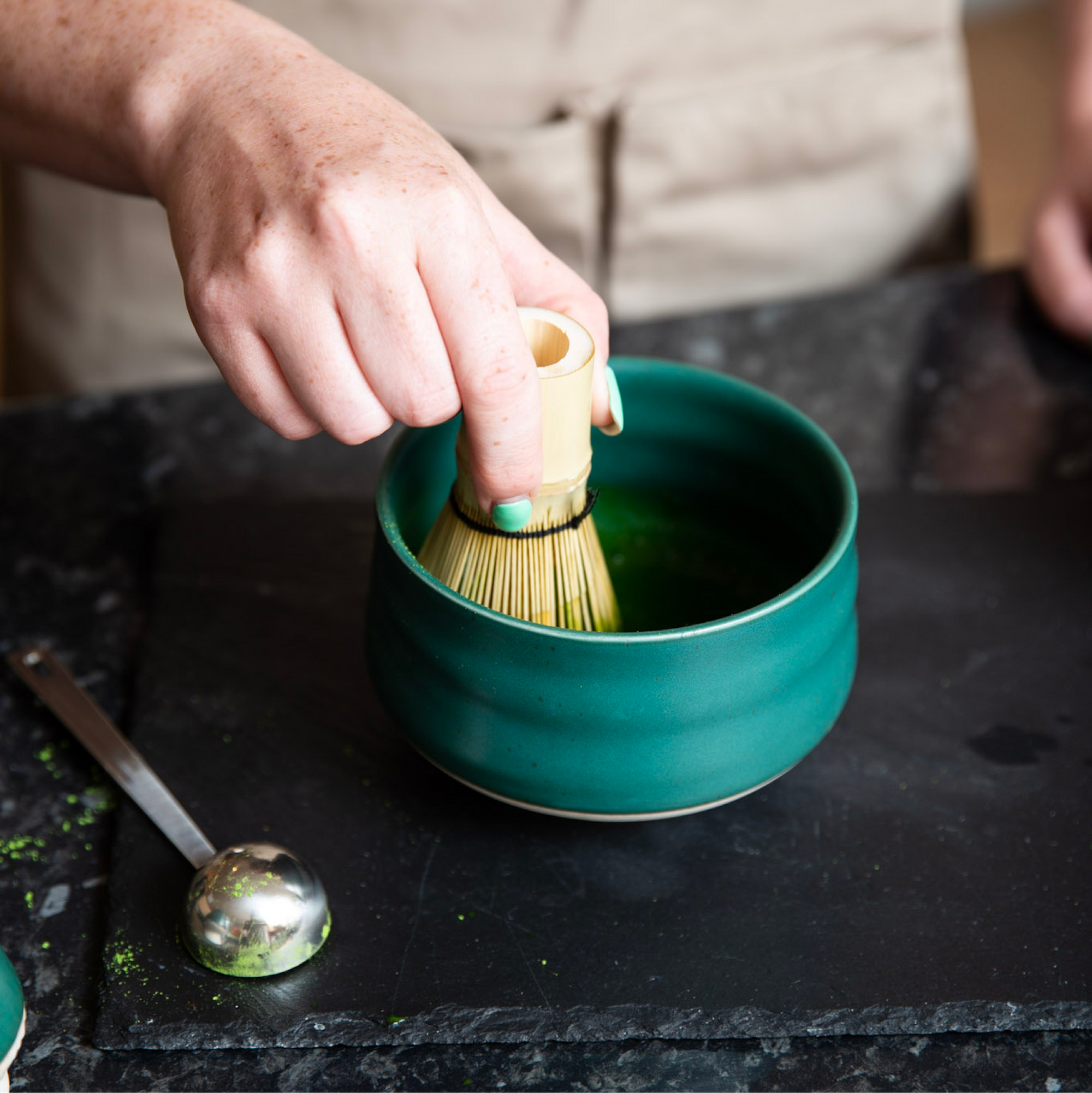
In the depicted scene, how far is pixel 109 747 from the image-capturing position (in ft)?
1.80

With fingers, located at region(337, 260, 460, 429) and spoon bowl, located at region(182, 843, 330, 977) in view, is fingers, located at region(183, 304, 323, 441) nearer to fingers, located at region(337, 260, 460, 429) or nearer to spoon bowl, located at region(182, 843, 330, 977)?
fingers, located at region(337, 260, 460, 429)

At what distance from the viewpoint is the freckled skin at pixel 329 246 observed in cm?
44

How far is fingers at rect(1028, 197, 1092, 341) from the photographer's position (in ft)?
2.62

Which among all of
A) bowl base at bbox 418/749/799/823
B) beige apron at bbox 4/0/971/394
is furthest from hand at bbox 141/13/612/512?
beige apron at bbox 4/0/971/394

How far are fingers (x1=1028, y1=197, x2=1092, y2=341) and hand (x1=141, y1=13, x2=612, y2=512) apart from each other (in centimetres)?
49

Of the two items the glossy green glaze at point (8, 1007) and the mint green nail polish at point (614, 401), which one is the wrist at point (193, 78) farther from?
the glossy green glaze at point (8, 1007)

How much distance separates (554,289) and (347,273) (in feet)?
0.42

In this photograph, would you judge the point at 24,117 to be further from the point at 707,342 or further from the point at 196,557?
the point at 707,342

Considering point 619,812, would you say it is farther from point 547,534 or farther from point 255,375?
point 255,375

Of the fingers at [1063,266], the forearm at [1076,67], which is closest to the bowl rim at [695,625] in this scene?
the fingers at [1063,266]

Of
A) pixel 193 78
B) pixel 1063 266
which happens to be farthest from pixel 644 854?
pixel 1063 266

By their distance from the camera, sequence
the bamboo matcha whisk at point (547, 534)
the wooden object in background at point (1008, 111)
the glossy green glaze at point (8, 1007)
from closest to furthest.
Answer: the glossy green glaze at point (8, 1007)
the bamboo matcha whisk at point (547, 534)
the wooden object in background at point (1008, 111)

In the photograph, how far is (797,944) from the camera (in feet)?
1.56

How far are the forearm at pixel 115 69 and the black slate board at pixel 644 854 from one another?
0.74 ft
